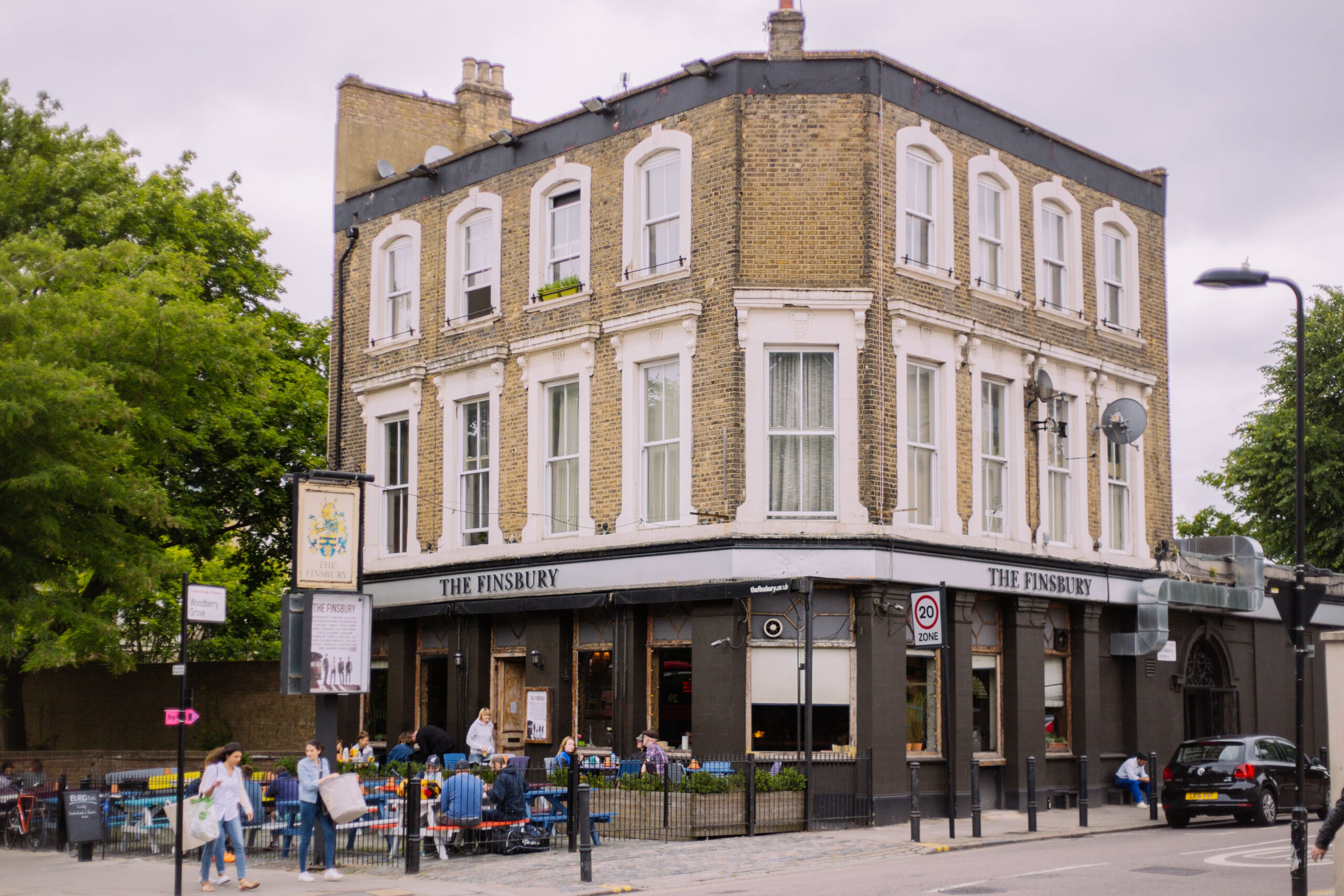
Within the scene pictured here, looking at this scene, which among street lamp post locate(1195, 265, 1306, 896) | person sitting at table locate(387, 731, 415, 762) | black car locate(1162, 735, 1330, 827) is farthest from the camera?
person sitting at table locate(387, 731, 415, 762)

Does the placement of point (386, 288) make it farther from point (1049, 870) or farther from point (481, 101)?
point (1049, 870)

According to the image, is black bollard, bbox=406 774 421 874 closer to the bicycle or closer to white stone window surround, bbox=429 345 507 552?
the bicycle

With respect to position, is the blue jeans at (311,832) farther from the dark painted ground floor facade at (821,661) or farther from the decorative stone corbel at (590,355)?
the decorative stone corbel at (590,355)

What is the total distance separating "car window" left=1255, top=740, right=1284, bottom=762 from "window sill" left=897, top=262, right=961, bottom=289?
8.63 m

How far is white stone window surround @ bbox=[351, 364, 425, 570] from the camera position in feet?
91.9

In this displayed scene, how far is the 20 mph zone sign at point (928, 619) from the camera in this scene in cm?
2058

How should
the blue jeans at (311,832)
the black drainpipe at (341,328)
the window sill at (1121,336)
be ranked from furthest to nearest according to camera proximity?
the black drainpipe at (341,328) → the window sill at (1121,336) → the blue jeans at (311,832)

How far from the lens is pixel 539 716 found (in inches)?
987

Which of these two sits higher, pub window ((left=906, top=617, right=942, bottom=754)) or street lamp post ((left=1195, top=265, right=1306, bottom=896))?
street lamp post ((left=1195, top=265, right=1306, bottom=896))

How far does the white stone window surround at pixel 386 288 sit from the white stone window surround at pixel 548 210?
11.2ft

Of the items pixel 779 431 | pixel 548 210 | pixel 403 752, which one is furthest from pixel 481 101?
pixel 403 752

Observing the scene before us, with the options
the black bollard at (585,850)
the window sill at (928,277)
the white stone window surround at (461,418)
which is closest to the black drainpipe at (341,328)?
the white stone window surround at (461,418)

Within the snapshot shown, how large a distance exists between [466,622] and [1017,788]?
10074 millimetres

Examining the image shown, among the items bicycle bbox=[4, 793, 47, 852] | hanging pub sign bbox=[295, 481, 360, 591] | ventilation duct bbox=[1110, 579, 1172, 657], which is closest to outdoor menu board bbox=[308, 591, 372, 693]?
hanging pub sign bbox=[295, 481, 360, 591]
